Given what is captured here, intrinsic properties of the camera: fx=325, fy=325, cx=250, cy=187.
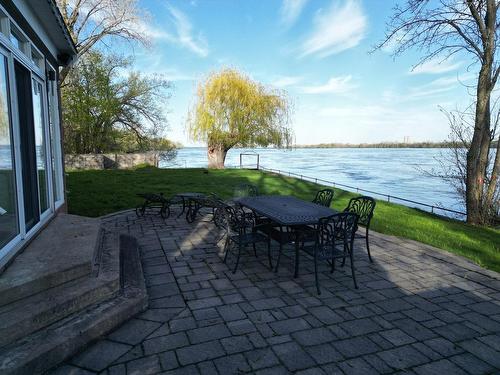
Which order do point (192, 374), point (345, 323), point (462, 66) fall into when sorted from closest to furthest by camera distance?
point (192, 374) → point (345, 323) → point (462, 66)

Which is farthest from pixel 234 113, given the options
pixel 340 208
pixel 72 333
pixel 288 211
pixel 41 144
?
pixel 72 333

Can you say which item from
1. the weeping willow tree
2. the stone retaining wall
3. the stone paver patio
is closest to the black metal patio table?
the stone paver patio

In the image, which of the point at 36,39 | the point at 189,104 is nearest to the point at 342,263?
the point at 36,39

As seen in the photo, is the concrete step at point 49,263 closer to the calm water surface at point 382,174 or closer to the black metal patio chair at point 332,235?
the black metal patio chair at point 332,235

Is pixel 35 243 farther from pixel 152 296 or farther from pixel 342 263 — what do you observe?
pixel 342 263

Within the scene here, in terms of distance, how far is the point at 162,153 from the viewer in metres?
22.0

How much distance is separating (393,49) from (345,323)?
8.28 metres

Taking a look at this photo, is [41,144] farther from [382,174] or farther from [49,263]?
[382,174]

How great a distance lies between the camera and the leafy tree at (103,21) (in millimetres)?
15242

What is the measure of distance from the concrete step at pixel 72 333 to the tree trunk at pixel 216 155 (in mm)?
16161

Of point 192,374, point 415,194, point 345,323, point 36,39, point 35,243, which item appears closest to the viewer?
point 192,374

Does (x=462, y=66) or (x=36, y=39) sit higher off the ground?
(x=462, y=66)

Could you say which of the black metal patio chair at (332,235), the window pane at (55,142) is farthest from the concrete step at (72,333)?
the window pane at (55,142)

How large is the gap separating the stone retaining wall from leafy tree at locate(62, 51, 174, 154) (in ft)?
5.39
